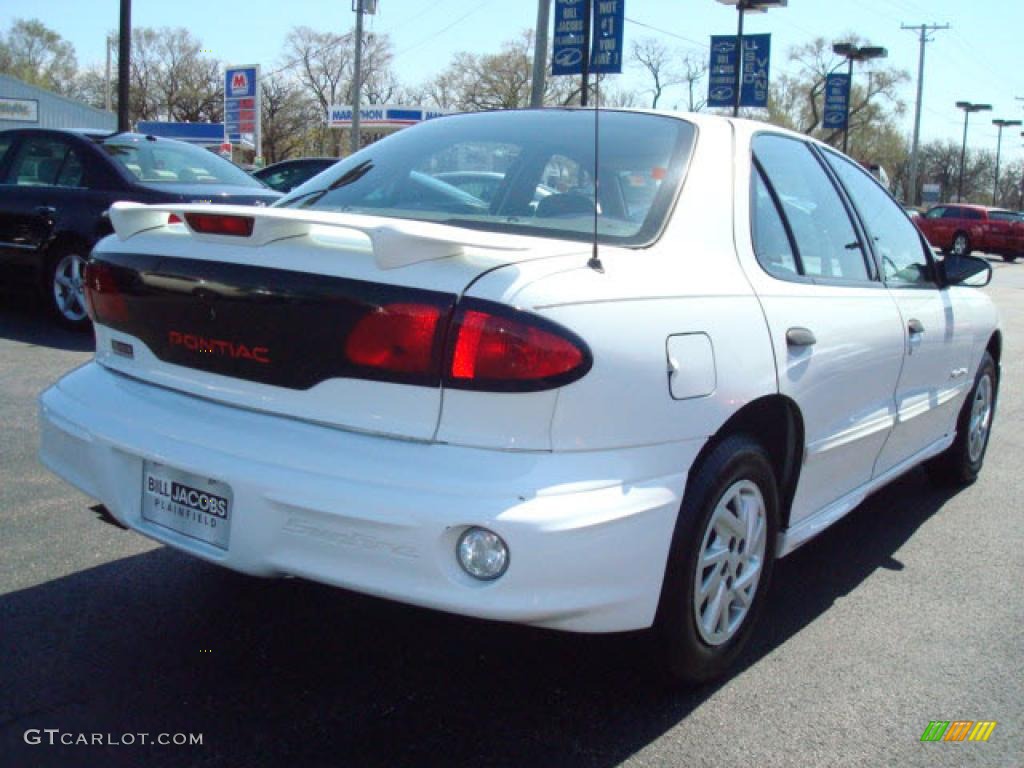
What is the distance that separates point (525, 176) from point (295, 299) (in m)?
1.07

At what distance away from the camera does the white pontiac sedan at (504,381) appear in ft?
7.92

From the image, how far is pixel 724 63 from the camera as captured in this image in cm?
2384

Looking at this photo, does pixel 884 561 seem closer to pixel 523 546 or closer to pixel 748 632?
pixel 748 632

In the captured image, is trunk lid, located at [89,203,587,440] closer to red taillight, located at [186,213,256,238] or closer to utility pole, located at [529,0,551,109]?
red taillight, located at [186,213,256,238]

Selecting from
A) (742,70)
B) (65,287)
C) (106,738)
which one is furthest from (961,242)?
(106,738)

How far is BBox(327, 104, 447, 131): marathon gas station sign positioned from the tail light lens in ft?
178

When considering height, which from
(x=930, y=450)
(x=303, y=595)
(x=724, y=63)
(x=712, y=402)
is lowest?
(x=303, y=595)

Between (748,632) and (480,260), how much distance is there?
A: 149 cm

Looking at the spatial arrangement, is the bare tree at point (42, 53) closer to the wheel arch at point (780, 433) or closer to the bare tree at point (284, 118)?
the bare tree at point (284, 118)

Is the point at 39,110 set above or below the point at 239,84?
above


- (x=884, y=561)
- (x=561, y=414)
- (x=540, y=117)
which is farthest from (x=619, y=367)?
(x=884, y=561)

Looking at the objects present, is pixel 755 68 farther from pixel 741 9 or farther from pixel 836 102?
pixel 836 102

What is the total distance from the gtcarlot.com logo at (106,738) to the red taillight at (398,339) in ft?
3.44

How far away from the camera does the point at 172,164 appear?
8781mm
